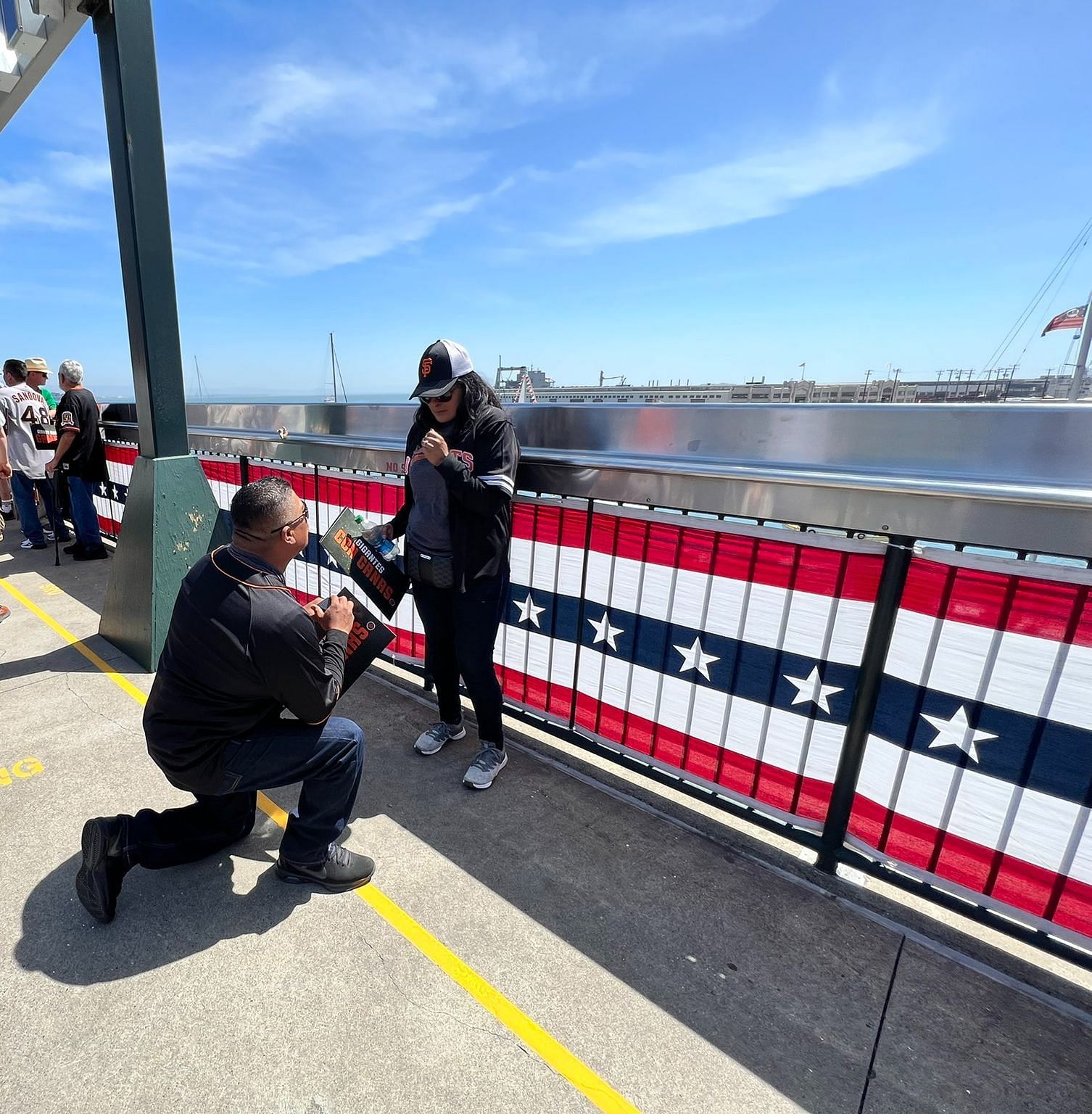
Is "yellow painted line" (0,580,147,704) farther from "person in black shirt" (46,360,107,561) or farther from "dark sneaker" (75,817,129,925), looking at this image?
"dark sneaker" (75,817,129,925)

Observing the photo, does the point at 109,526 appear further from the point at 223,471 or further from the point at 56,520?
the point at 223,471

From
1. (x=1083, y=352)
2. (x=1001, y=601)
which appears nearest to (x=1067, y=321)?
(x=1083, y=352)

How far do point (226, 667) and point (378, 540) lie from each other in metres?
1.17

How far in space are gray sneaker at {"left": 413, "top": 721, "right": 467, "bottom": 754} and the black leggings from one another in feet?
0.42

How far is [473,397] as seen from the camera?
272 cm

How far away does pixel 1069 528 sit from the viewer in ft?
6.15

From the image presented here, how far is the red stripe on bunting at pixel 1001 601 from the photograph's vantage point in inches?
74.2

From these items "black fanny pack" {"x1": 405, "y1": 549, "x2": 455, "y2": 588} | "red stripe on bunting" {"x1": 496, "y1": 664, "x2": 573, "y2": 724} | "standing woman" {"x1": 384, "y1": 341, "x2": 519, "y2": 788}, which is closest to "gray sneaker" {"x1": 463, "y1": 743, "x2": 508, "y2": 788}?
"standing woman" {"x1": 384, "y1": 341, "x2": 519, "y2": 788}

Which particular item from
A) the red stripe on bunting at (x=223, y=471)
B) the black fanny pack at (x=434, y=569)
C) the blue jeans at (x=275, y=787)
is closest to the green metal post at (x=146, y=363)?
the red stripe on bunting at (x=223, y=471)

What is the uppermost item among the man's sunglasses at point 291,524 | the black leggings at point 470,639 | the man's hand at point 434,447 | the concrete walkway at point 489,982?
the man's hand at point 434,447

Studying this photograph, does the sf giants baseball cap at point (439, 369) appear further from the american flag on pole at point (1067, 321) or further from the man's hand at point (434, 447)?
the american flag on pole at point (1067, 321)

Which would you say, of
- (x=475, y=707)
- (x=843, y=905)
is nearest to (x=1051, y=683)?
(x=843, y=905)

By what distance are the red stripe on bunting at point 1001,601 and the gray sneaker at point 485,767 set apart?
198cm

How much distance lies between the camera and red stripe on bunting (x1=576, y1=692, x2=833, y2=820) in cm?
256
